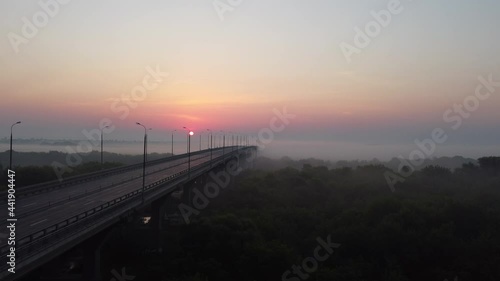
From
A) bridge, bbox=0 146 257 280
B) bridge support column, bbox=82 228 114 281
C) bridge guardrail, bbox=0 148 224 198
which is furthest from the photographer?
bridge guardrail, bbox=0 148 224 198

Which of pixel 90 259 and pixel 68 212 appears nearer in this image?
pixel 90 259

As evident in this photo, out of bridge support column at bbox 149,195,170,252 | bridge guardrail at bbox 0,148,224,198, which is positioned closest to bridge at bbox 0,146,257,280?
bridge guardrail at bbox 0,148,224,198

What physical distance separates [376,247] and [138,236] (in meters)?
25.7

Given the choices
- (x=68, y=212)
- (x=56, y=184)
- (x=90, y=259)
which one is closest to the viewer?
(x=90, y=259)

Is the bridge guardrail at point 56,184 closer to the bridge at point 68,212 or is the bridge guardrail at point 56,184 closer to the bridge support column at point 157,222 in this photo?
the bridge at point 68,212

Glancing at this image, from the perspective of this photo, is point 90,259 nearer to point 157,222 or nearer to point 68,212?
point 68,212

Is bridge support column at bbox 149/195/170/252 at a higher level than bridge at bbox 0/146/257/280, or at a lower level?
lower

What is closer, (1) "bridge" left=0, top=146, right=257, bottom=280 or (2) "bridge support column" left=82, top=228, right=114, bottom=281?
(1) "bridge" left=0, top=146, right=257, bottom=280

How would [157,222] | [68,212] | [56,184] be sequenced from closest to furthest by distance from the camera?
[68,212]
[56,184]
[157,222]

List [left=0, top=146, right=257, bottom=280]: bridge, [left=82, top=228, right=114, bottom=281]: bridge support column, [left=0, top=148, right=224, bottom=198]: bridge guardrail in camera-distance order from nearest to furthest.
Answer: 1. [left=0, top=146, right=257, bottom=280]: bridge
2. [left=82, top=228, right=114, bottom=281]: bridge support column
3. [left=0, top=148, right=224, bottom=198]: bridge guardrail

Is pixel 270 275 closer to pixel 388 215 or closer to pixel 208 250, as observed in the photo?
pixel 208 250

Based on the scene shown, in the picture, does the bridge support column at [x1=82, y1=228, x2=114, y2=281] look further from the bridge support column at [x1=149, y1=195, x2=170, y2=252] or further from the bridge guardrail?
the bridge support column at [x1=149, y1=195, x2=170, y2=252]

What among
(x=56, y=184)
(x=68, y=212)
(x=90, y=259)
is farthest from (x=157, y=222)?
(x=90, y=259)

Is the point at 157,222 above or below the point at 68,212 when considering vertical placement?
below
